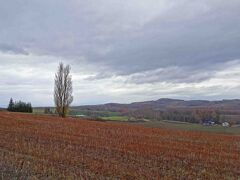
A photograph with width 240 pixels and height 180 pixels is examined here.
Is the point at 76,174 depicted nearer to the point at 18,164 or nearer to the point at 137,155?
the point at 18,164

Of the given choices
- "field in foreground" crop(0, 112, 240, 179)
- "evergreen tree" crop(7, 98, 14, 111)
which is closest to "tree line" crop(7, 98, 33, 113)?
"evergreen tree" crop(7, 98, 14, 111)

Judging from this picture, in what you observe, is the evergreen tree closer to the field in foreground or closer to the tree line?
the tree line

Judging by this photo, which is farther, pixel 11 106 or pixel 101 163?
pixel 11 106

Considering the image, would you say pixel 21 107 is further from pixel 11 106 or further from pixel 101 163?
pixel 101 163

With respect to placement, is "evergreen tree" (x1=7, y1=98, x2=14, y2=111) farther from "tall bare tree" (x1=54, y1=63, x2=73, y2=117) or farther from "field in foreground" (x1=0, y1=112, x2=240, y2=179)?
"field in foreground" (x1=0, y1=112, x2=240, y2=179)

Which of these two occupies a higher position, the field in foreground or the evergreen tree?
the evergreen tree

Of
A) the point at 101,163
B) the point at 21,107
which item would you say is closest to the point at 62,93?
the point at 21,107

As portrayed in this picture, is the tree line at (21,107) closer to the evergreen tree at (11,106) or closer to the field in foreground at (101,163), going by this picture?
the evergreen tree at (11,106)

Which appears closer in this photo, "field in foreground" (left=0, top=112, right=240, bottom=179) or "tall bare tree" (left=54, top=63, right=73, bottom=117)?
"field in foreground" (left=0, top=112, right=240, bottom=179)

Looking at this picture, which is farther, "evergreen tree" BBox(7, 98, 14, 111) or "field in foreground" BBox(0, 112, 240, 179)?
"evergreen tree" BBox(7, 98, 14, 111)

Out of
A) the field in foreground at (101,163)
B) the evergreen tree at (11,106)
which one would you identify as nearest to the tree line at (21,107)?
the evergreen tree at (11,106)

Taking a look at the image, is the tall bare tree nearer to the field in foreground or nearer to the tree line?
the tree line

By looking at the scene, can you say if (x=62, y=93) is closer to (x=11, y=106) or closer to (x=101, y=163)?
(x=11, y=106)

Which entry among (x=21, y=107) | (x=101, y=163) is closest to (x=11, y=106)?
(x=21, y=107)
